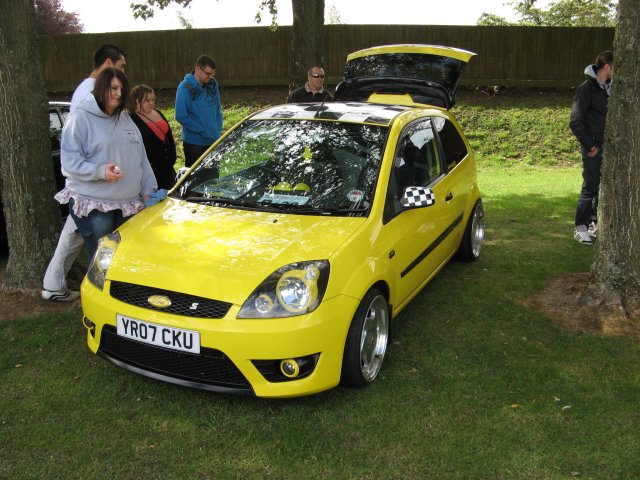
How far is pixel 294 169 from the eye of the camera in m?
4.34

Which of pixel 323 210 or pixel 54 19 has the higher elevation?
pixel 54 19

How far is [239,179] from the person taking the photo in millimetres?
4398

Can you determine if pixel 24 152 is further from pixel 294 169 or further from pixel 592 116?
pixel 592 116

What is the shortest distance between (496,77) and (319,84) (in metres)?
9.91

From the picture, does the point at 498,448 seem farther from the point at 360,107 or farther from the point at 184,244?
the point at 360,107

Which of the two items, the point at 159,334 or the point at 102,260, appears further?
the point at 102,260

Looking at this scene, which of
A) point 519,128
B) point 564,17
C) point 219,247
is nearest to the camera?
point 219,247

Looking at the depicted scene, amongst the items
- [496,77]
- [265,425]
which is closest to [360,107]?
[265,425]

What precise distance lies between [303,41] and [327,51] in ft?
22.1

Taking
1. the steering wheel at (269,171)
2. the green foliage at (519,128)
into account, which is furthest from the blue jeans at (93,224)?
the green foliage at (519,128)

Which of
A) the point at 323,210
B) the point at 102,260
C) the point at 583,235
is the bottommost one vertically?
the point at 583,235

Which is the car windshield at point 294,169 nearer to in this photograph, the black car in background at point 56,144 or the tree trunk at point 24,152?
the tree trunk at point 24,152

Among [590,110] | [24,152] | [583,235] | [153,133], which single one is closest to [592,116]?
[590,110]

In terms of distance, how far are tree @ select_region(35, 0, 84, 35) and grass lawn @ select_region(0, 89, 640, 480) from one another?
25167 mm
